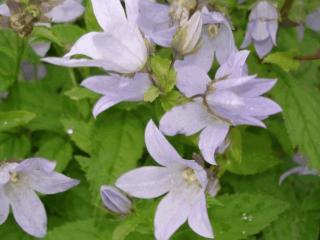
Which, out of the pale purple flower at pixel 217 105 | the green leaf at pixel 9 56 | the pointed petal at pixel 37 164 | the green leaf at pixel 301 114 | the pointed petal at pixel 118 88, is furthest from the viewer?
the green leaf at pixel 9 56

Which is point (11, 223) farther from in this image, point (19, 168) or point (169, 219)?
point (169, 219)

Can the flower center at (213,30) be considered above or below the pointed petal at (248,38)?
above

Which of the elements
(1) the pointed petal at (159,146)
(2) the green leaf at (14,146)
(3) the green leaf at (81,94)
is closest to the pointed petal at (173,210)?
(1) the pointed petal at (159,146)

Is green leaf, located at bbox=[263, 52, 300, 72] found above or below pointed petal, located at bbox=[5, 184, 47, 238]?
above

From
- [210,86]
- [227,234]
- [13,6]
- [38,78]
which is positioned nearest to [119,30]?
[210,86]

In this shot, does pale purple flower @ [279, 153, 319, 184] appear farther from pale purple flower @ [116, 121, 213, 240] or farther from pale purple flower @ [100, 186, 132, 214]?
pale purple flower @ [100, 186, 132, 214]

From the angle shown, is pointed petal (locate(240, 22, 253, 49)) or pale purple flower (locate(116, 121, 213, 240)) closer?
pale purple flower (locate(116, 121, 213, 240))

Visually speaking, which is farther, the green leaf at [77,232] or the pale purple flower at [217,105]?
the green leaf at [77,232]

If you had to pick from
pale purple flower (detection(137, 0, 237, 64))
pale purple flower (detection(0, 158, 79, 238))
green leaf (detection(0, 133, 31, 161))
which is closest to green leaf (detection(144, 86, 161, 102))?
pale purple flower (detection(137, 0, 237, 64))

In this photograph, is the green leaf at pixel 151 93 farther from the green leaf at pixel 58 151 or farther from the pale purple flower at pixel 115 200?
the green leaf at pixel 58 151
